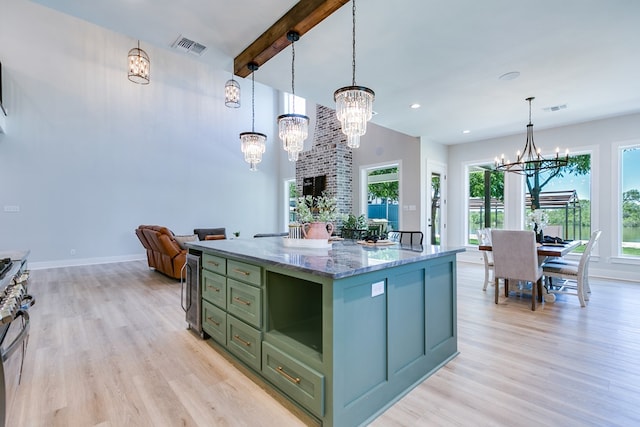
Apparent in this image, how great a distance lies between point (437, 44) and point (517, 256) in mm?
2659

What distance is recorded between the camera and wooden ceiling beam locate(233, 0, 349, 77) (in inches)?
94.3

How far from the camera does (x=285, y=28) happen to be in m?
2.64

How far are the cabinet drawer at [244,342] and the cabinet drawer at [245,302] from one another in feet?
0.19

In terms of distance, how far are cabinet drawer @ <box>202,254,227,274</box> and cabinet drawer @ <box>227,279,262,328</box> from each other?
0.15m

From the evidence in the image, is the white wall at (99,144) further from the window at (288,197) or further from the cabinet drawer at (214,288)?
the cabinet drawer at (214,288)

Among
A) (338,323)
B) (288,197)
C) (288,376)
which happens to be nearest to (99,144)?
(288,197)

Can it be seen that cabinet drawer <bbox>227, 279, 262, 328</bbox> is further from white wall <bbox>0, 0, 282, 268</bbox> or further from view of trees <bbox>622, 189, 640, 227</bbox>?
view of trees <bbox>622, 189, 640, 227</bbox>

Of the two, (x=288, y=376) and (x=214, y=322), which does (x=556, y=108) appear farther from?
(x=214, y=322)

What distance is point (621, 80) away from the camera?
374 centimetres

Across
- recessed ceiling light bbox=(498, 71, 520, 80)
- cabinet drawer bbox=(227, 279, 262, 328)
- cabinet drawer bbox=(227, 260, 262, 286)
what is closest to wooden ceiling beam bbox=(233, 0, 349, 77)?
cabinet drawer bbox=(227, 260, 262, 286)

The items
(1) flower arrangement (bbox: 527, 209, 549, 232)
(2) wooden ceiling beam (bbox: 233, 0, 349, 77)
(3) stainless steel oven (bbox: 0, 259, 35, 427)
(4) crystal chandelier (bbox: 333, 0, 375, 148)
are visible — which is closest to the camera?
(3) stainless steel oven (bbox: 0, 259, 35, 427)

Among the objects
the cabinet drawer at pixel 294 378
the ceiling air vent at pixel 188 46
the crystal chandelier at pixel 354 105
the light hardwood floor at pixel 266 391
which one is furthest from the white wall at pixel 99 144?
the cabinet drawer at pixel 294 378

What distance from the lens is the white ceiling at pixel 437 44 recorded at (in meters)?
2.48

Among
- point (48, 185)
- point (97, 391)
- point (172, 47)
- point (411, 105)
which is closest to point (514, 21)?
point (411, 105)
